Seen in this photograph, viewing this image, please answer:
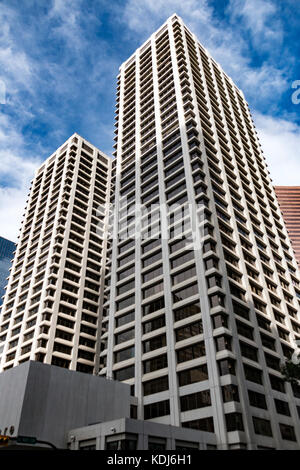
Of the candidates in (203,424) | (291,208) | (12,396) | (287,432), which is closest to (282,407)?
(287,432)

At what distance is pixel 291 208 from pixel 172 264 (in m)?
136

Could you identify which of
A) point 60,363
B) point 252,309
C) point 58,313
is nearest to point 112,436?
point 252,309

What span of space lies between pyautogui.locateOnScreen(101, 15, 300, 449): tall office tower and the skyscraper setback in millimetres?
223

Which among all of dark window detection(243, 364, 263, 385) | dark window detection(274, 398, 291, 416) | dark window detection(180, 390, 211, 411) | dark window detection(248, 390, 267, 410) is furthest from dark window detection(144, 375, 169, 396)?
dark window detection(274, 398, 291, 416)

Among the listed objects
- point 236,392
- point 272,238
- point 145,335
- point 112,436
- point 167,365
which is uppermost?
point 272,238

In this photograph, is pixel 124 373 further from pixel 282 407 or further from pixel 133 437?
pixel 282 407

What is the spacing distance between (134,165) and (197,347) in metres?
45.0

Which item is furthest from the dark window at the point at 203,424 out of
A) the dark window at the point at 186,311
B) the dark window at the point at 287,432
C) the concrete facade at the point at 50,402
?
the dark window at the point at 186,311

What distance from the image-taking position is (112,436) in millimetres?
36406

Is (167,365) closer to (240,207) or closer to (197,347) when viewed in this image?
(197,347)

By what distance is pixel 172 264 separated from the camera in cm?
6119

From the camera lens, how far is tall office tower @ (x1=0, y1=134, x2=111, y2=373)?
76562 millimetres

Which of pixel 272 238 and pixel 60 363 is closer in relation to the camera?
pixel 60 363

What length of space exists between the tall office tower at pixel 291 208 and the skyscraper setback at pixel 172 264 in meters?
80.8
